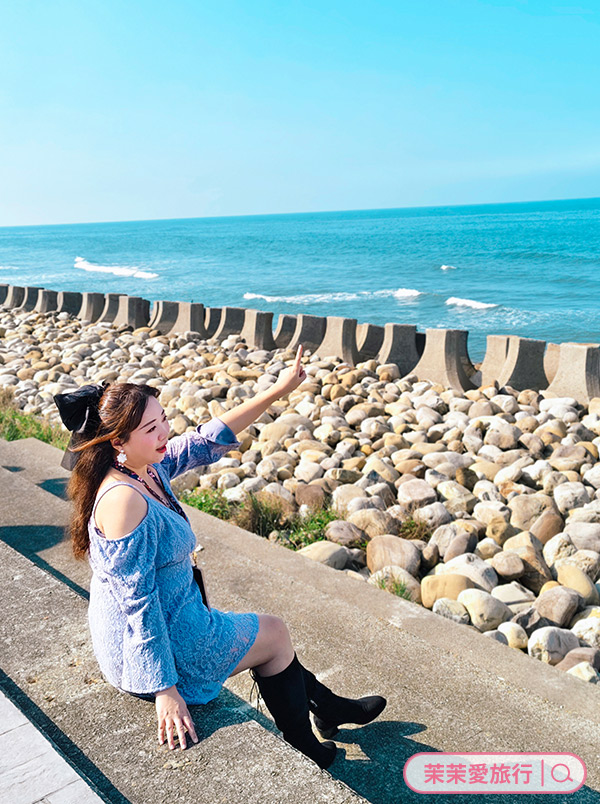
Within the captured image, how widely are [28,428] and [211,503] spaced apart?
2.50 metres

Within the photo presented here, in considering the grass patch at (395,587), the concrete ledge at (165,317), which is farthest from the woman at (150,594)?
the concrete ledge at (165,317)

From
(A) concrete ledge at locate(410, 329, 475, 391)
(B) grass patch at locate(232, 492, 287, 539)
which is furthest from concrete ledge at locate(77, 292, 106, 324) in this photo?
(B) grass patch at locate(232, 492, 287, 539)

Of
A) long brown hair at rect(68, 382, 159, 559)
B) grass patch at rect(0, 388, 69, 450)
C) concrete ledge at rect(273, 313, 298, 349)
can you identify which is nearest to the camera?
long brown hair at rect(68, 382, 159, 559)

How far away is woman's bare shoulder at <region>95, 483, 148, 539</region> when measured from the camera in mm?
1961

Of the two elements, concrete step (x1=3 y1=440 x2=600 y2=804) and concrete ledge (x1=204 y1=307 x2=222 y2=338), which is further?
concrete ledge (x1=204 y1=307 x2=222 y2=338)

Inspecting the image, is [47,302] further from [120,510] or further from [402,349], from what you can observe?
[120,510]

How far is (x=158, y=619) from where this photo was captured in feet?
6.48

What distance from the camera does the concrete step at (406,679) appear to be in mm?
2408

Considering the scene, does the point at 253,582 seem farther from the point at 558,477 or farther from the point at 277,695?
the point at 558,477

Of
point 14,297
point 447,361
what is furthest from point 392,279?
point 447,361

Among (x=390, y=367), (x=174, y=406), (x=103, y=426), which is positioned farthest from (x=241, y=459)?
(x=103, y=426)

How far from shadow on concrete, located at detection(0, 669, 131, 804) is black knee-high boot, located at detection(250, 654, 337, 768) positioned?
21.0 inches

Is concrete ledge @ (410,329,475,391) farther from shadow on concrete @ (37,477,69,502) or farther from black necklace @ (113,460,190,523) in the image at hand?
black necklace @ (113,460,190,523)

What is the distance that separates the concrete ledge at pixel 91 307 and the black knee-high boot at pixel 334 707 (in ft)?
39.5
